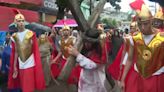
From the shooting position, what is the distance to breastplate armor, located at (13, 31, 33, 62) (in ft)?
27.1

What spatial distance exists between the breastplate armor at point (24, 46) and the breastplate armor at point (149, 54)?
115 inches

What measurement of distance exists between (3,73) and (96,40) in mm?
4004

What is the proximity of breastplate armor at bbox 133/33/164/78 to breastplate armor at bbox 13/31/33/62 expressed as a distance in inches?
115

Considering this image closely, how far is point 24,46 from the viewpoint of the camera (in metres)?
8.27

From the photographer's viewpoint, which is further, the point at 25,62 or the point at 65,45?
the point at 65,45

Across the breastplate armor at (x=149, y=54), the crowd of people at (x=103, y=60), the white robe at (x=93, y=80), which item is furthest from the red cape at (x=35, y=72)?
the breastplate armor at (x=149, y=54)

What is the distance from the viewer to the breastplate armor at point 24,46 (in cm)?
826

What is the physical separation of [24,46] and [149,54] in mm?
3217

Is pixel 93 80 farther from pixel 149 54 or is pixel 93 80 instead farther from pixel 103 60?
pixel 149 54

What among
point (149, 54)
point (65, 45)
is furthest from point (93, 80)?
point (65, 45)

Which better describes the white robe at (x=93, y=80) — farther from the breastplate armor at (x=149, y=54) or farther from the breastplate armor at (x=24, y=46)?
the breastplate armor at (x=24, y=46)

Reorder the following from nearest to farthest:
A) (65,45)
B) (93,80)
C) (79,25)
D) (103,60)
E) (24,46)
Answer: (79,25) < (103,60) < (93,80) < (24,46) < (65,45)

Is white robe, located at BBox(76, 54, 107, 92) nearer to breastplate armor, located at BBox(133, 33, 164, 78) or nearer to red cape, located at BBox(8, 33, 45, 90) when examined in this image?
breastplate armor, located at BBox(133, 33, 164, 78)

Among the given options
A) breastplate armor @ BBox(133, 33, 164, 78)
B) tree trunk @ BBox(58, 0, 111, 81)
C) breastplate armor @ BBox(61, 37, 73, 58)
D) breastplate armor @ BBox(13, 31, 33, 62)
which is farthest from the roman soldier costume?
breastplate armor @ BBox(133, 33, 164, 78)
